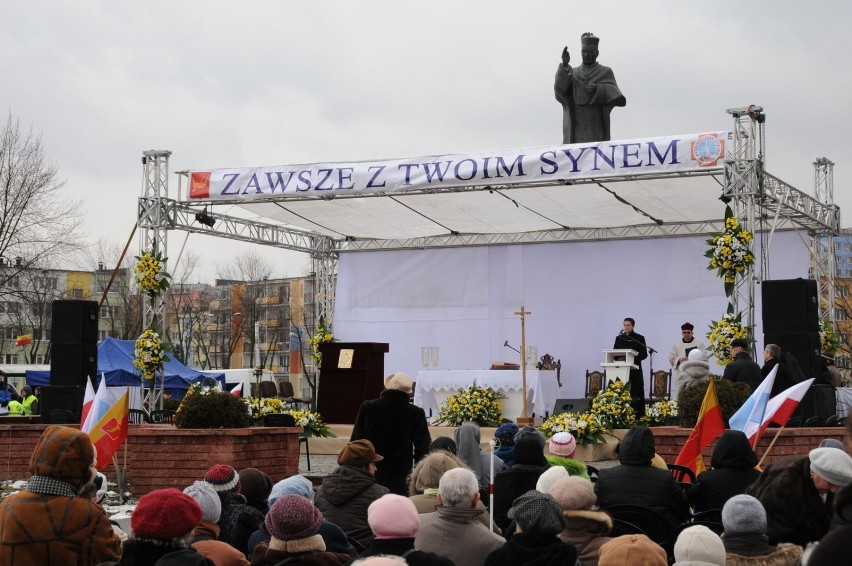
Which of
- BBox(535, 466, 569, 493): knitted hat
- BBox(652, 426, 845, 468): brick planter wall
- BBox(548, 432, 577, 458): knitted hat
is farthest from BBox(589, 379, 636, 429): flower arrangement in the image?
BBox(535, 466, 569, 493): knitted hat

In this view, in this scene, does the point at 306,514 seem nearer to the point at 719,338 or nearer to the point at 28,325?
the point at 719,338

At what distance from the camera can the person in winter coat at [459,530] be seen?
577 cm

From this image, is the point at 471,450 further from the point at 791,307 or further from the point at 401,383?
the point at 791,307

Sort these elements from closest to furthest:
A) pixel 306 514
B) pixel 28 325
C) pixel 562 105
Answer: pixel 306 514 < pixel 562 105 < pixel 28 325

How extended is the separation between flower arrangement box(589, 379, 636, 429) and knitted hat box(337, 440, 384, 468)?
832 centimetres

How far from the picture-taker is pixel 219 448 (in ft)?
44.3

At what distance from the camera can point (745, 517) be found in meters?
5.06

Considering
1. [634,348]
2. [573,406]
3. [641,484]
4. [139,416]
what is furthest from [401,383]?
[139,416]

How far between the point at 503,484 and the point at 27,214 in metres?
31.4

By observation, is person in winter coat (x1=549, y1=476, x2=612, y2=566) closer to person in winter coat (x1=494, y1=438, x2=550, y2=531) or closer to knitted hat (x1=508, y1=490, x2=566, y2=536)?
knitted hat (x1=508, y1=490, x2=566, y2=536)

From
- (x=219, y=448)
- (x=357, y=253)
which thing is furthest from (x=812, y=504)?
(x=357, y=253)

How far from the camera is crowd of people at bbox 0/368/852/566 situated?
4.62 meters

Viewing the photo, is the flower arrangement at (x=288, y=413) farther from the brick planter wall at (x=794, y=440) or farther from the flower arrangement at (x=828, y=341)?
the flower arrangement at (x=828, y=341)

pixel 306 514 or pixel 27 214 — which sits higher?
pixel 27 214
